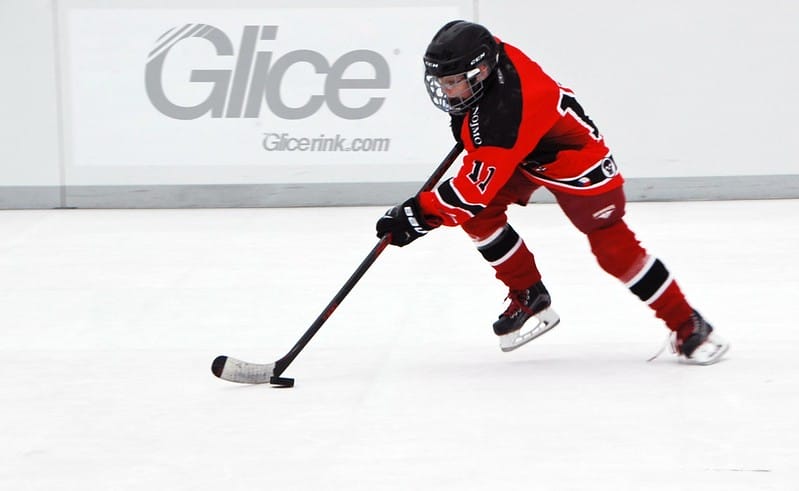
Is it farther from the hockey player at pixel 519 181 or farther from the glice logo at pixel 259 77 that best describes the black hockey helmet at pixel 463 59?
the glice logo at pixel 259 77

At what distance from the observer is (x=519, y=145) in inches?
124

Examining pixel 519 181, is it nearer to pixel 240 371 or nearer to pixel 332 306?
pixel 332 306

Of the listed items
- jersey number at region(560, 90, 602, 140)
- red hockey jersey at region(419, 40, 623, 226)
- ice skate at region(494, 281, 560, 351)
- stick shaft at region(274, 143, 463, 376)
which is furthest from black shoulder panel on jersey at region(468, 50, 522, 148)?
ice skate at region(494, 281, 560, 351)

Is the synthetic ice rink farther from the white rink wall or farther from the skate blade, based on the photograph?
the white rink wall

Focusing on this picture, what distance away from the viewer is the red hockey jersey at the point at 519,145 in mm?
3146

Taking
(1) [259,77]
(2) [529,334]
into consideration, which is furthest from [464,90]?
(1) [259,77]

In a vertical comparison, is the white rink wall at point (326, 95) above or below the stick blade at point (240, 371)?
below

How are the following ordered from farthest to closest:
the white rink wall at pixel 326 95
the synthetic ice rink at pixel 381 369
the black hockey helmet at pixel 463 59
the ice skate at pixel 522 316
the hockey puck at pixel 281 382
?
the white rink wall at pixel 326 95
the ice skate at pixel 522 316
the hockey puck at pixel 281 382
the black hockey helmet at pixel 463 59
the synthetic ice rink at pixel 381 369

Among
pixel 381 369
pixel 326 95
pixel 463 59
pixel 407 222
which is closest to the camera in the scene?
pixel 463 59

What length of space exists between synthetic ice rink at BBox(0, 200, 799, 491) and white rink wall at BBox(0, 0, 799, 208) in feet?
2.02

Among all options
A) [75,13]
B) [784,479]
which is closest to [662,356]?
[784,479]

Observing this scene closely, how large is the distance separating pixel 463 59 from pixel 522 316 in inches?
32.3

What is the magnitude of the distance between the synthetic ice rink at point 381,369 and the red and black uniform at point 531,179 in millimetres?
262

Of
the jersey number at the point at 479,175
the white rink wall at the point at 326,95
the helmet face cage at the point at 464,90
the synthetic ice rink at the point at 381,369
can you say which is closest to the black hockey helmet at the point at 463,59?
the helmet face cage at the point at 464,90
